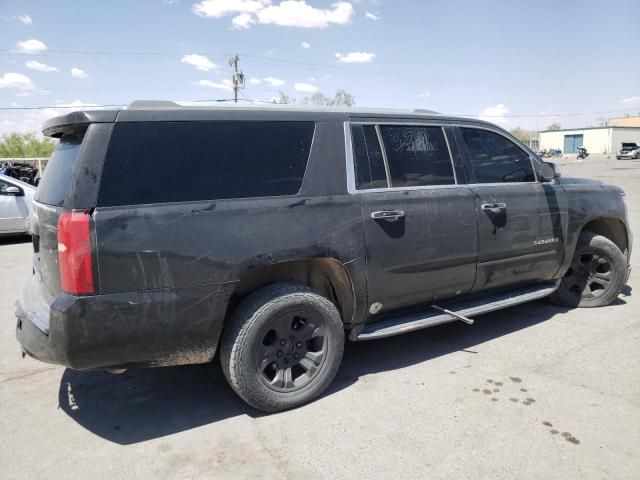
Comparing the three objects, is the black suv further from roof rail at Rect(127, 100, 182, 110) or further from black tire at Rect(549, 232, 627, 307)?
black tire at Rect(549, 232, 627, 307)

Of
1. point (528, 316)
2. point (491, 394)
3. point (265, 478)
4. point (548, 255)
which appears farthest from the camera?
point (528, 316)

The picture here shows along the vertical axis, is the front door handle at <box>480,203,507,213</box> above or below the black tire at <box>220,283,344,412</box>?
above

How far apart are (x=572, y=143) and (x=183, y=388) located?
87866mm

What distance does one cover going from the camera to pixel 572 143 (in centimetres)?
7919

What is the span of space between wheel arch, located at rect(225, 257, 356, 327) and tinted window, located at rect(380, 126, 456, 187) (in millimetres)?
799

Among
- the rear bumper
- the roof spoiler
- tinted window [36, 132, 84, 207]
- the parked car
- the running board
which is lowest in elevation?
the running board

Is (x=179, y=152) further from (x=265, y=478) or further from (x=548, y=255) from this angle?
(x=548, y=255)

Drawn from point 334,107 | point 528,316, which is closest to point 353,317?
point 334,107

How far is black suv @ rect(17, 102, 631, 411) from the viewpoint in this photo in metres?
2.67

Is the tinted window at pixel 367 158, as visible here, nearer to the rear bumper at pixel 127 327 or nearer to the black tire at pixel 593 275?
the rear bumper at pixel 127 327

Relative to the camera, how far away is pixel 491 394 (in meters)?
3.37

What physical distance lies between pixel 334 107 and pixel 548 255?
8.12 ft

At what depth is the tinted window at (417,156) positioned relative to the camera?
3707mm

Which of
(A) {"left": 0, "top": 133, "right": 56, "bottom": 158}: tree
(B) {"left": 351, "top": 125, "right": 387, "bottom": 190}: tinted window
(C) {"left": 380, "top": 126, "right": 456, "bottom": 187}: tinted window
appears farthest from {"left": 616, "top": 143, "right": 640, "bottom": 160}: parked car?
(A) {"left": 0, "top": 133, "right": 56, "bottom": 158}: tree
